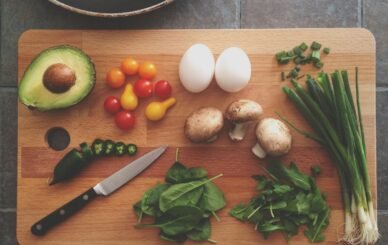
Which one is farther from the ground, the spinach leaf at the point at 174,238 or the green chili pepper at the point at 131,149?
the green chili pepper at the point at 131,149

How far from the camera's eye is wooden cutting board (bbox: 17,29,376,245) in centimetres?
135

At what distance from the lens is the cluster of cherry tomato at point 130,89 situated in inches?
52.2

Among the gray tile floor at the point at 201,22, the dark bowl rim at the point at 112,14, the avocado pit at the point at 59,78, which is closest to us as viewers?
the avocado pit at the point at 59,78

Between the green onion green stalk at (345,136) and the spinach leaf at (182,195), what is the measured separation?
327mm

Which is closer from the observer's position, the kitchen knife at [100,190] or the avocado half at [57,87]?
the avocado half at [57,87]

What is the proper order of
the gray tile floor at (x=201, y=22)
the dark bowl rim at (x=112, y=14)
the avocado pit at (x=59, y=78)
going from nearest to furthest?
the avocado pit at (x=59, y=78) < the dark bowl rim at (x=112, y=14) < the gray tile floor at (x=201, y=22)

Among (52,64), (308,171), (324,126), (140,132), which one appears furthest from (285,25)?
(52,64)

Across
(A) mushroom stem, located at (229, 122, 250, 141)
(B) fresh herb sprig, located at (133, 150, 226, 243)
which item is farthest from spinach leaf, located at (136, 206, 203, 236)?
(A) mushroom stem, located at (229, 122, 250, 141)

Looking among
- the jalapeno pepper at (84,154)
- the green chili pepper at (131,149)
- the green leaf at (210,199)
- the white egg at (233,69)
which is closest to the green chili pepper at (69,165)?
the jalapeno pepper at (84,154)

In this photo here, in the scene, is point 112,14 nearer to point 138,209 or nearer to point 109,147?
point 109,147

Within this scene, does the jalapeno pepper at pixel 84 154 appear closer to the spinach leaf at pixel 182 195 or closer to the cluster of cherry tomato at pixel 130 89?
the cluster of cherry tomato at pixel 130 89

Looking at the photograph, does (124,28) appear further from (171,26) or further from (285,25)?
(285,25)

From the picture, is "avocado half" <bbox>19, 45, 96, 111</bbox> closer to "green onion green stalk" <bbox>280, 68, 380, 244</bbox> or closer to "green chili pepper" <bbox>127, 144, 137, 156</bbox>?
"green chili pepper" <bbox>127, 144, 137, 156</bbox>

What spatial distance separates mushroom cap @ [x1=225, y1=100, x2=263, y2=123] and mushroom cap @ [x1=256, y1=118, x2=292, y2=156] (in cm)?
4
